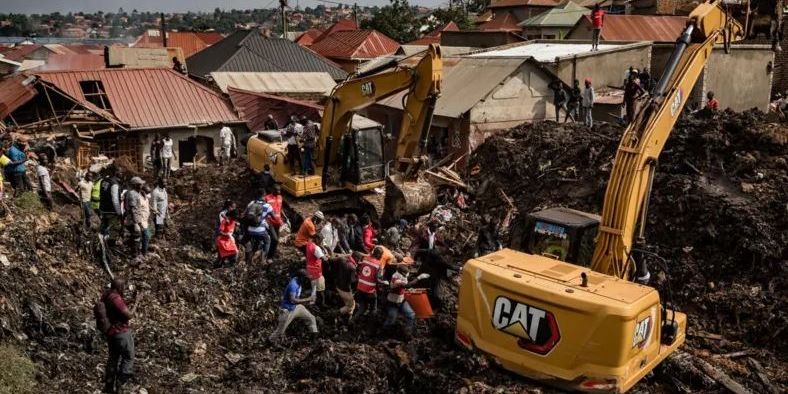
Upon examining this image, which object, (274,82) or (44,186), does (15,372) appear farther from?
(274,82)

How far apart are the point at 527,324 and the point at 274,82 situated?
23576 mm

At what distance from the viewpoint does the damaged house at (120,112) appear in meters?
22.3

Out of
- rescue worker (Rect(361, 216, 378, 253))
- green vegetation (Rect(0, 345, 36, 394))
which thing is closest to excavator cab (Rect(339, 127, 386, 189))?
rescue worker (Rect(361, 216, 378, 253))

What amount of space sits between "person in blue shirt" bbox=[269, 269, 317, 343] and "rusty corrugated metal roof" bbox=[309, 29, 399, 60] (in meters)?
34.1

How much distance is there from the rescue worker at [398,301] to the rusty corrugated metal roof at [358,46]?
3417cm

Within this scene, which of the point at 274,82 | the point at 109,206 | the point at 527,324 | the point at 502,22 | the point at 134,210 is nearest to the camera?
the point at 527,324

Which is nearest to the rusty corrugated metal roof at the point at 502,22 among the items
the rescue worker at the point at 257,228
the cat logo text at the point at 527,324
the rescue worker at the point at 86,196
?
the rescue worker at the point at 257,228

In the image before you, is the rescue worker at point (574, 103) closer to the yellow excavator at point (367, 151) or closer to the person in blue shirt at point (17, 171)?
the yellow excavator at point (367, 151)

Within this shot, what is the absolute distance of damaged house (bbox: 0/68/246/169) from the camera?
22266 millimetres

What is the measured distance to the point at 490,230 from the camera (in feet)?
42.7

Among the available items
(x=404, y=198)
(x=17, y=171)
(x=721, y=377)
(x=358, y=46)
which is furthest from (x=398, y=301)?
(x=358, y=46)

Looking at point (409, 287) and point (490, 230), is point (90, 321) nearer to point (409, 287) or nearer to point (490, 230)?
point (409, 287)

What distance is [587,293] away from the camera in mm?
7660

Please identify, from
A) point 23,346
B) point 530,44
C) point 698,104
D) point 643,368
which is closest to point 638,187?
point 643,368
